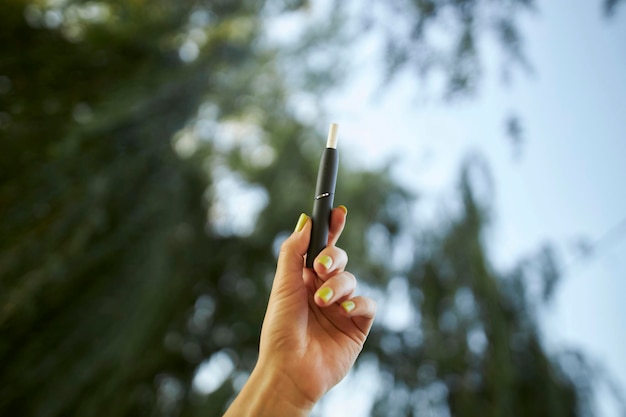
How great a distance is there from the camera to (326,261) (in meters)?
0.53

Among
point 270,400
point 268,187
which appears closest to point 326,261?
point 270,400

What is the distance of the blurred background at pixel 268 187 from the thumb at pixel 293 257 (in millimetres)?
1137

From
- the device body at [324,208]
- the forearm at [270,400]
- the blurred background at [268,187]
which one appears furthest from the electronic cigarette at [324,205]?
the blurred background at [268,187]

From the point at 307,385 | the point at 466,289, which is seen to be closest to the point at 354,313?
the point at 307,385

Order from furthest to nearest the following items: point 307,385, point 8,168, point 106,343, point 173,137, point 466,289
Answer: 1. point 466,289
2. point 173,137
3. point 106,343
4. point 8,168
5. point 307,385

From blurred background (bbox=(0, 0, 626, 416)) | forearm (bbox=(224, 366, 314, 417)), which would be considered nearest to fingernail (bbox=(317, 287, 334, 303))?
forearm (bbox=(224, 366, 314, 417))

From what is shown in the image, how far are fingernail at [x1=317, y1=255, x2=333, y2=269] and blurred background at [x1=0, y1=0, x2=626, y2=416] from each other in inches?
47.4

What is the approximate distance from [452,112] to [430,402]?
1143mm

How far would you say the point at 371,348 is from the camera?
212 cm

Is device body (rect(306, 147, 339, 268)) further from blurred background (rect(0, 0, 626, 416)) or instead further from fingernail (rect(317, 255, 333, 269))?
blurred background (rect(0, 0, 626, 416))

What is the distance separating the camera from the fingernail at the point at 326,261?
0.53 m

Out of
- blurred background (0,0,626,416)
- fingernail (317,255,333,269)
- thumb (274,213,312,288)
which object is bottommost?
blurred background (0,0,626,416)

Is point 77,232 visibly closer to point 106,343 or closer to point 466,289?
point 106,343

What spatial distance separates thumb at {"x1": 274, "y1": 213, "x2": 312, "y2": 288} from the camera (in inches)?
22.4
